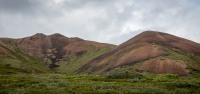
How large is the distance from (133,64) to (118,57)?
2282 centimetres

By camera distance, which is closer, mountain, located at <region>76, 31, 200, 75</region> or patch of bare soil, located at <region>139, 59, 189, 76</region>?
patch of bare soil, located at <region>139, 59, 189, 76</region>

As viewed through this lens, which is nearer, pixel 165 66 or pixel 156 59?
pixel 165 66

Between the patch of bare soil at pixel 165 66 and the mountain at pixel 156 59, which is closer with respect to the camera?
the patch of bare soil at pixel 165 66

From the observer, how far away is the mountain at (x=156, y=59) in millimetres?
137875

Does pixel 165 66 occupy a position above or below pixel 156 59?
below

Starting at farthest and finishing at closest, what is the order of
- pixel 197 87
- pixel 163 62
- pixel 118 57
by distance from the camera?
pixel 118 57, pixel 163 62, pixel 197 87

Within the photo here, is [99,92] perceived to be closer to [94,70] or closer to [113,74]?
[113,74]

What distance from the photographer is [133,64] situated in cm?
15600

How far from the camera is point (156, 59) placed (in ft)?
482

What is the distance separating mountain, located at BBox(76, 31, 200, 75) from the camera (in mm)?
137875

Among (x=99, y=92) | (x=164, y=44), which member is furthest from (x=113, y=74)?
(x=164, y=44)

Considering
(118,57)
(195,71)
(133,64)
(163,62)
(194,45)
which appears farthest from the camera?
(194,45)

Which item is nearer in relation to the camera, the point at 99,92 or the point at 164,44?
the point at 99,92

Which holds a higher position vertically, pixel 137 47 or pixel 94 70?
pixel 137 47
